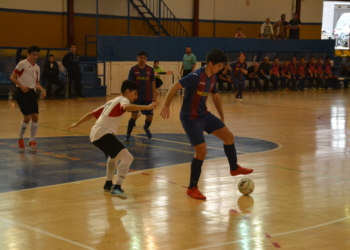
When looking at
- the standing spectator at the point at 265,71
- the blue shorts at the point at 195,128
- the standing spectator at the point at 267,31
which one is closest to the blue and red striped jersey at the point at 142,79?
the blue shorts at the point at 195,128

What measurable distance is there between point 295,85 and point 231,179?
22.0 metres

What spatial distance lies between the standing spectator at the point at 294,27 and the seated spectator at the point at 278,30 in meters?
0.52

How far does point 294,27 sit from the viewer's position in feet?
99.1

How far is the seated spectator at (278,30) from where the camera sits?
97.1 ft

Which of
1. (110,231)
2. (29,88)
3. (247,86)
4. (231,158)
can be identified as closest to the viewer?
(110,231)

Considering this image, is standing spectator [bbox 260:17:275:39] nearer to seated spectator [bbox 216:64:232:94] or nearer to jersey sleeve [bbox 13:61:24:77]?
seated spectator [bbox 216:64:232:94]

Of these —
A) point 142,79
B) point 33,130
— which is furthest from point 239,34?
point 33,130

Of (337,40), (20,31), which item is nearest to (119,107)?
(20,31)

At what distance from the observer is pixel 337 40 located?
3622cm

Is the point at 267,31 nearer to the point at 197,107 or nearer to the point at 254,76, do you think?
the point at 254,76

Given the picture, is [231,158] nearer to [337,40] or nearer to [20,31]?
[20,31]

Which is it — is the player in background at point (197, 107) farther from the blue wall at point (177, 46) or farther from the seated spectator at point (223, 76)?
the seated spectator at point (223, 76)

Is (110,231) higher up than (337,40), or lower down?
lower down

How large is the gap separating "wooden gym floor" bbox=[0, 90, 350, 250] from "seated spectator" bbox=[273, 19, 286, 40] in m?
17.6
